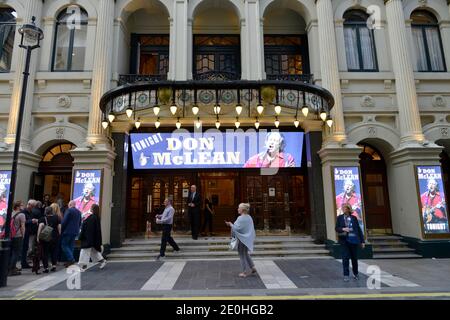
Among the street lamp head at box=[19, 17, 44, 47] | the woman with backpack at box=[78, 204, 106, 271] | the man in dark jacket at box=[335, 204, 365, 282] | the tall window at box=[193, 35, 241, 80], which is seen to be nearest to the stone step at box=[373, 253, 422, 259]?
the man in dark jacket at box=[335, 204, 365, 282]

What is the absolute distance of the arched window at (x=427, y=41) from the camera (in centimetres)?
1380

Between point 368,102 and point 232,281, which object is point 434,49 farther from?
point 232,281

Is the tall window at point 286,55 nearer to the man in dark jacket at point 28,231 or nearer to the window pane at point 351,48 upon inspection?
the window pane at point 351,48

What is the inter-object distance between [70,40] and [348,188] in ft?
42.5

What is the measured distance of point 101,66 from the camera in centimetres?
1261

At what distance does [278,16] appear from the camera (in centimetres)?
1518

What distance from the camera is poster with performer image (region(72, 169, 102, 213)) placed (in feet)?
37.6

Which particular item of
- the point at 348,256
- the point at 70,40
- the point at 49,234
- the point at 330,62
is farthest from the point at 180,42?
the point at 348,256

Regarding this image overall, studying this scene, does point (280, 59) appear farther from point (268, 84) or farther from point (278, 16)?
point (268, 84)

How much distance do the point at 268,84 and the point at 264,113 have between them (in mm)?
1531

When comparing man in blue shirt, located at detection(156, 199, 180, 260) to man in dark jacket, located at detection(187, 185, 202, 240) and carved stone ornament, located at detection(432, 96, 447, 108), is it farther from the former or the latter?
carved stone ornament, located at detection(432, 96, 447, 108)

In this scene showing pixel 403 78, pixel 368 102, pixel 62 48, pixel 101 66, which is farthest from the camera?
pixel 62 48

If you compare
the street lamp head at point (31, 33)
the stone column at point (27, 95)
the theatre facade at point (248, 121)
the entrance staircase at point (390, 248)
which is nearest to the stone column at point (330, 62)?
the theatre facade at point (248, 121)
